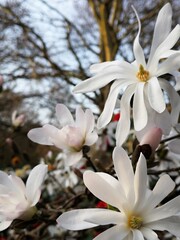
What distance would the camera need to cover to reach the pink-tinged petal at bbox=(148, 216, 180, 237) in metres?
0.39

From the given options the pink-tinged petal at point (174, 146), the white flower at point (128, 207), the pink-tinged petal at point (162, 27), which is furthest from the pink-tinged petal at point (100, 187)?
the pink-tinged petal at point (162, 27)

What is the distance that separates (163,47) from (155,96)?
81 mm

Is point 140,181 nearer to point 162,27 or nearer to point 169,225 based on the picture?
point 169,225

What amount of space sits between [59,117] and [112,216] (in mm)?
212

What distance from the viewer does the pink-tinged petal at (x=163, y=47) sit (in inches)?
18.4

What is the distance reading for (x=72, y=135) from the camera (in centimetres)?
52

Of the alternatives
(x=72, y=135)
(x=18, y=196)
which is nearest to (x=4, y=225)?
(x=18, y=196)

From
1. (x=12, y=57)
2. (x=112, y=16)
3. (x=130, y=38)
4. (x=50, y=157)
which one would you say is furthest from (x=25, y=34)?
(x=50, y=157)

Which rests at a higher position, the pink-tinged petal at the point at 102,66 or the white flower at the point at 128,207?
the pink-tinged petal at the point at 102,66

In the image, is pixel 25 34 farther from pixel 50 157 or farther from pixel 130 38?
pixel 50 157

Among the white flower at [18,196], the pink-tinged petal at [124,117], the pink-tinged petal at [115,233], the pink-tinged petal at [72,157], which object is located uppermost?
the pink-tinged petal at [124,117]

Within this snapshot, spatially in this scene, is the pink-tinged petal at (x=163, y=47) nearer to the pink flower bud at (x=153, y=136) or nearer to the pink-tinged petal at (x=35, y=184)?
the pink flower bud at (x=153, y=136)

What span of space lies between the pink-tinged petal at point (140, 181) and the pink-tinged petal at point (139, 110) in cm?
6

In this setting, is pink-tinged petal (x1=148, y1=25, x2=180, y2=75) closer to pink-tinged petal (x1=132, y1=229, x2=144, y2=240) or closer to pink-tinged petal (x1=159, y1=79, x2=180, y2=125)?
pink-tinged petal (x1=159, y1=79, x2=180, y2=125)
